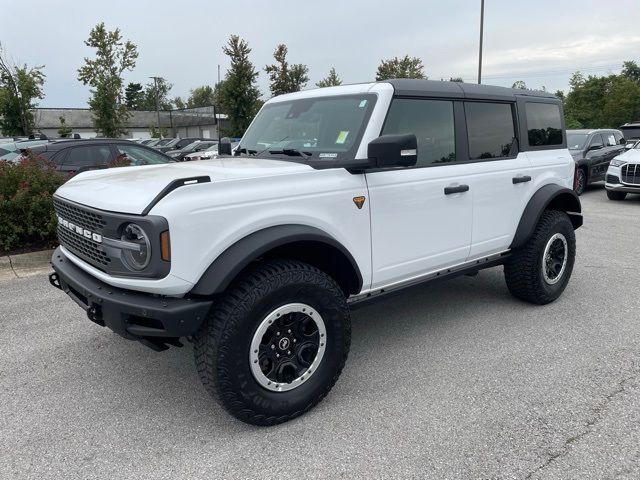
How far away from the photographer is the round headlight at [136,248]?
2.50 metres

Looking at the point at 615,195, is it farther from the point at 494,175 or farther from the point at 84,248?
the point at 84,248

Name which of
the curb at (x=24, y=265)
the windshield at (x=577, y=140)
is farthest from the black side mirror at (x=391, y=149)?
the windshield at (x=577, y=140)

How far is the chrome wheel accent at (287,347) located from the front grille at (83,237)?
37.5 inches

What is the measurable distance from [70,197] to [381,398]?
2.36m

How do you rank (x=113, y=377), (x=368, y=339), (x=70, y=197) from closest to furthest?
1. (x=70, y=197)
2. (x=113, y=377)
3. (x=368, y=339)

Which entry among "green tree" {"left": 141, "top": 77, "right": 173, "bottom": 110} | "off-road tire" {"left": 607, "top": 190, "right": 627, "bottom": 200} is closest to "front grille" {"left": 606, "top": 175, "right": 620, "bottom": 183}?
"off-road tire" {"left": 607, "top": 190, "right": 627, "bottom": 200}

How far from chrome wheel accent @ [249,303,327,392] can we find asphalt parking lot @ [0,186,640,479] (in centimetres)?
29

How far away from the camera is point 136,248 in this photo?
2549mm

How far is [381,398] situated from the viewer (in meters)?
3.22

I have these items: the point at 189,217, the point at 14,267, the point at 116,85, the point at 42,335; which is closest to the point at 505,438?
the point at 189,217

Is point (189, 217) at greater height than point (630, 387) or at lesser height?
greater

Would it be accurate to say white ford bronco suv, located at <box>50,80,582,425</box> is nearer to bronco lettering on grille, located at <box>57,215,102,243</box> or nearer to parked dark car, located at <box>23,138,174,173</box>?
bronco lettering on grille, located at <box>57,215,102,243</box>

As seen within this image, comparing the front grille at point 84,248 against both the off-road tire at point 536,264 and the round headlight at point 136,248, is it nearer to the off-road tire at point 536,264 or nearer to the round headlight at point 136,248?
the round headlight at point 136,248

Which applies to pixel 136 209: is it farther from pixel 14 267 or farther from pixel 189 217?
pixel 14 267
